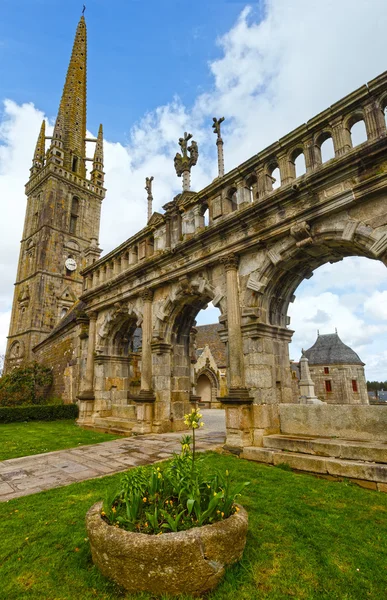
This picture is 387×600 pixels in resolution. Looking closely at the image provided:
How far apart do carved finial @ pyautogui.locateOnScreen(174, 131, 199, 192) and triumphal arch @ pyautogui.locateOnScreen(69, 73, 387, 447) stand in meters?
0.04

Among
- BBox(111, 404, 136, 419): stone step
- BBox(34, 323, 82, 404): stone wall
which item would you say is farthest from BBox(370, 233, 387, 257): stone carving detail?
BBox(34, 323, 82, 404): stone wall

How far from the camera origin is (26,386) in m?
19.3

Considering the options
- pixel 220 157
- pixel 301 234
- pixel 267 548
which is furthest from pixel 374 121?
pixel 267 548

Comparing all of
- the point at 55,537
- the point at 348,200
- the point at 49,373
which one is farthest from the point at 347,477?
the point at 49,373

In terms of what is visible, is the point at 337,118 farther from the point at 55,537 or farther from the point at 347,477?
the point at 55,537

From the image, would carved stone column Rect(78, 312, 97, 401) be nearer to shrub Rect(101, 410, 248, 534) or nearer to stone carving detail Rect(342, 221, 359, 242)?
shrub Rect(101, 410, 248, 534)

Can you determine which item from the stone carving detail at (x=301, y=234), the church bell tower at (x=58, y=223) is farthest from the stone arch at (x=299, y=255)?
the church bell tower at (x=58, y=223)

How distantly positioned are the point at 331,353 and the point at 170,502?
118 ft

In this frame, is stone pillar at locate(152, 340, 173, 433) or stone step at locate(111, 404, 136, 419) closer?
stone pillar at locate(152, 340, 173, 433)

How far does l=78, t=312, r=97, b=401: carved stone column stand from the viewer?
13250 mm

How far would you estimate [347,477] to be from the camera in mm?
5344

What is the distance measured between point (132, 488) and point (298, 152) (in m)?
7.55

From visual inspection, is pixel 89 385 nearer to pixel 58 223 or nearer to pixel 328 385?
pixel 328 385

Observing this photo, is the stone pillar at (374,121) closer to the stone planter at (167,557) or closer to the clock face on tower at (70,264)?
the stone planter at (167,557)
